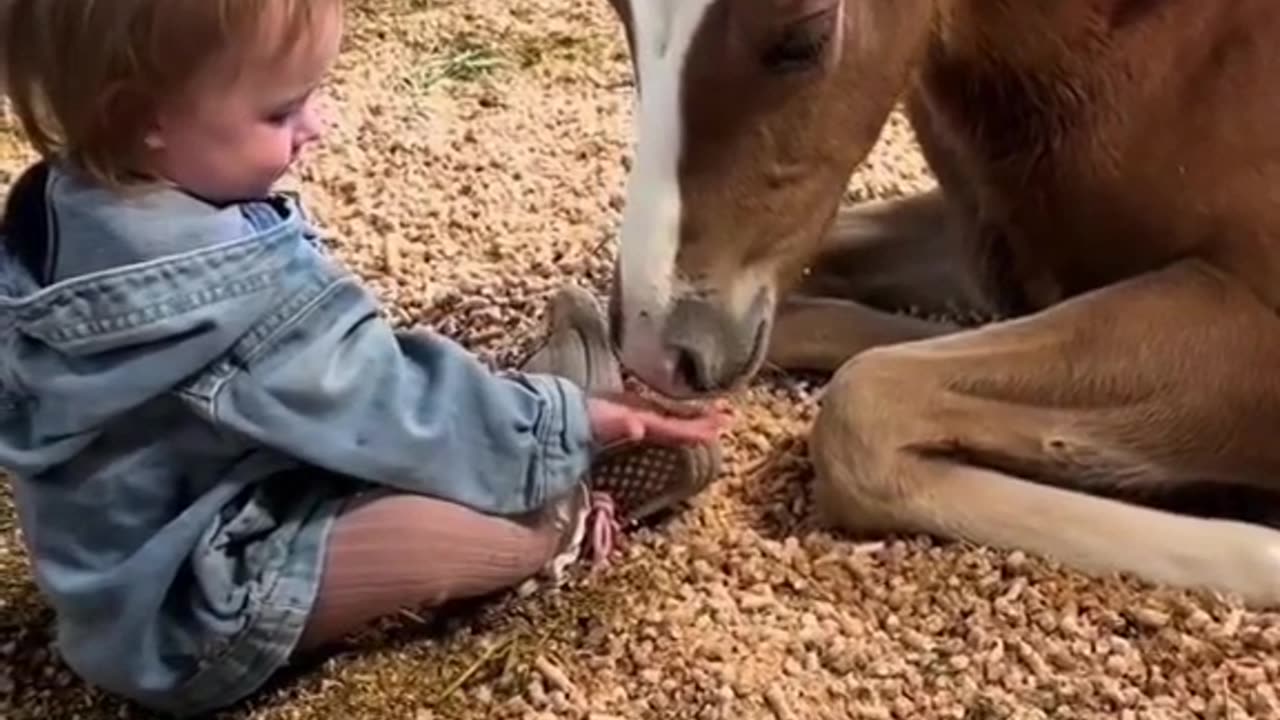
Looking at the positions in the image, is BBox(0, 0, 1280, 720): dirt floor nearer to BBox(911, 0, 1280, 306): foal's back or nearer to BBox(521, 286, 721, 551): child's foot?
BBox(521, 286, 721, 551): child's foot

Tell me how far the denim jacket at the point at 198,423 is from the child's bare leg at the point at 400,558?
0.02 m

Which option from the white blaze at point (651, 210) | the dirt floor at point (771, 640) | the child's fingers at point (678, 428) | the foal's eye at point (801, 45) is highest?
the foal's eye at point (801, 45)

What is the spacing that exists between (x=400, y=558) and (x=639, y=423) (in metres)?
0.22

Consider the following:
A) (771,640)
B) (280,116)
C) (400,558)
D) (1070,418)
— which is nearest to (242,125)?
(280,116)

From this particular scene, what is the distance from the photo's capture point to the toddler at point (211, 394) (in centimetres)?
153

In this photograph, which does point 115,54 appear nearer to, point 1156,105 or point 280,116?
point 280,116

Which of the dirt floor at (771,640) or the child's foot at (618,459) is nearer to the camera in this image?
the dirt floor at (771,640)

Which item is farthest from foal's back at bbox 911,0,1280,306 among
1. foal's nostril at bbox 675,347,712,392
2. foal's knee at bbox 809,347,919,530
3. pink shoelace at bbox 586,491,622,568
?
pink shoelace at bbox 586,491,622,568

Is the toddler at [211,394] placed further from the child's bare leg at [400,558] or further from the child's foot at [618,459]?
the child's foot at [618,459]

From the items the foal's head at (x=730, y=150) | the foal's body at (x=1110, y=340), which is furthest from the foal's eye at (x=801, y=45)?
the foal's body at (x=1110, y=340)

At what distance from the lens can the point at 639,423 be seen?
1.73 meters

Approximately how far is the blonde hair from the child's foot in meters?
0.42

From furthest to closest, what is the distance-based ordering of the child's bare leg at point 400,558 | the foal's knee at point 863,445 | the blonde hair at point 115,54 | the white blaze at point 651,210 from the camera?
the foal's knee at point 863,445
the white blaze at point 651,210
the child's bare leg at point 400,558
the blonde hair at point 115,54

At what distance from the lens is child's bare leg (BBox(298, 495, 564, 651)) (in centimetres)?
162
